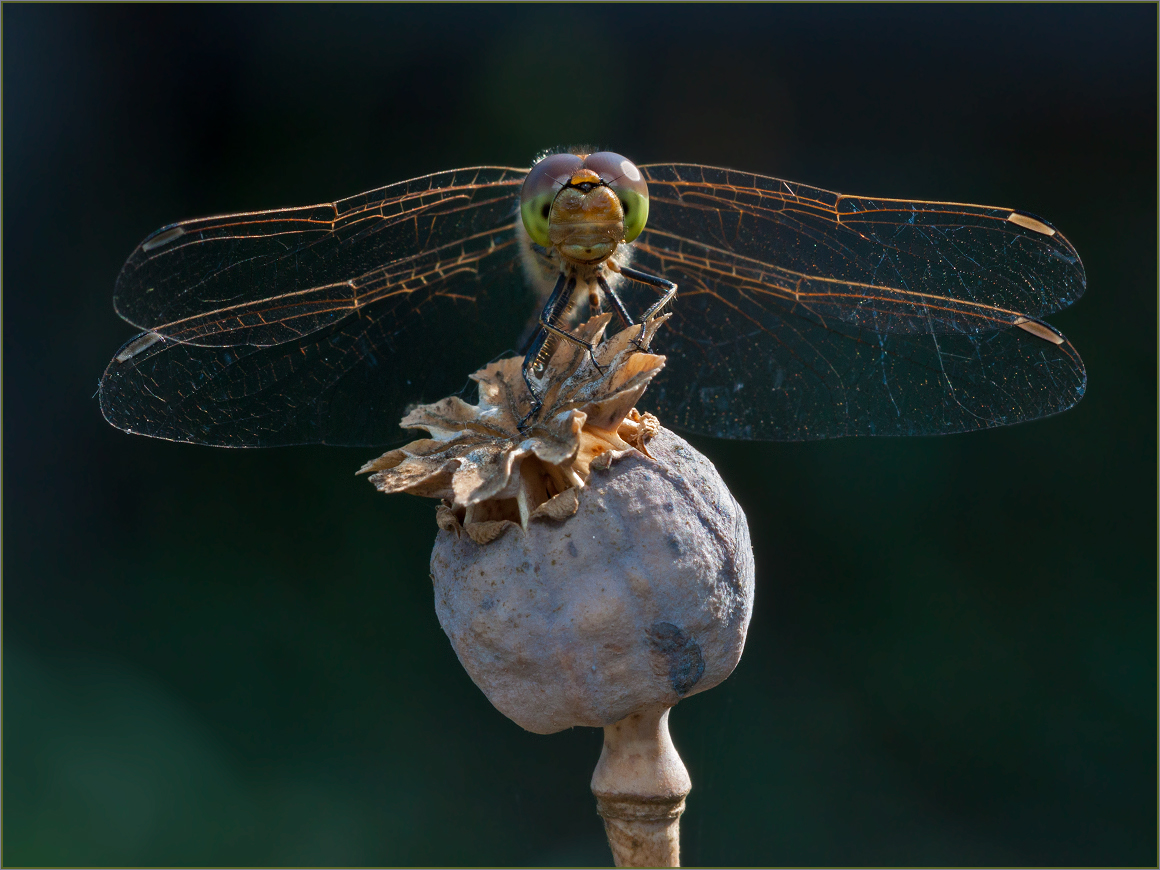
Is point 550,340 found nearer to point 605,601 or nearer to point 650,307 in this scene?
point 650,307

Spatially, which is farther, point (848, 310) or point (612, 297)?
point (848, 310)

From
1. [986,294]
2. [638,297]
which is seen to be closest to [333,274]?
[638,297]

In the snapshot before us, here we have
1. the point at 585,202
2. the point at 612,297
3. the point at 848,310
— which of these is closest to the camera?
the point at 585,202

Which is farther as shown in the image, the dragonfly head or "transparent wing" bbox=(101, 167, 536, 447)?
"transparent wing" bbox=(101, 167, 536, 447)

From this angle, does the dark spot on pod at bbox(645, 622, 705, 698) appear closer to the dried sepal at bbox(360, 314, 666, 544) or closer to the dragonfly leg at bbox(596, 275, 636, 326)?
the dried sepal at bbox(360, 314, 666, 544)

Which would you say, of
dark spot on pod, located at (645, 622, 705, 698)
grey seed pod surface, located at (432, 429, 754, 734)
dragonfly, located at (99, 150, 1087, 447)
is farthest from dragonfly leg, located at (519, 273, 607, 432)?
dark spot on pod, located at (645, 622, 705, 698)

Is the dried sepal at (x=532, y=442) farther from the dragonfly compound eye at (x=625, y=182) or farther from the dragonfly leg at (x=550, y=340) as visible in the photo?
the dragonfly compound eye at (x=625, y=182)

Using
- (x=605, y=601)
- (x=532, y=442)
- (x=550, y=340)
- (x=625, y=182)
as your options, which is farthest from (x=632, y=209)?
(x=605, y=601)

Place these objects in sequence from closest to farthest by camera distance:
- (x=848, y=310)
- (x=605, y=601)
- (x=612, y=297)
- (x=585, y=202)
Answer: (x=605, y=601), (x=585, y=202), (x=612, y=297), (x=848, y=310)
